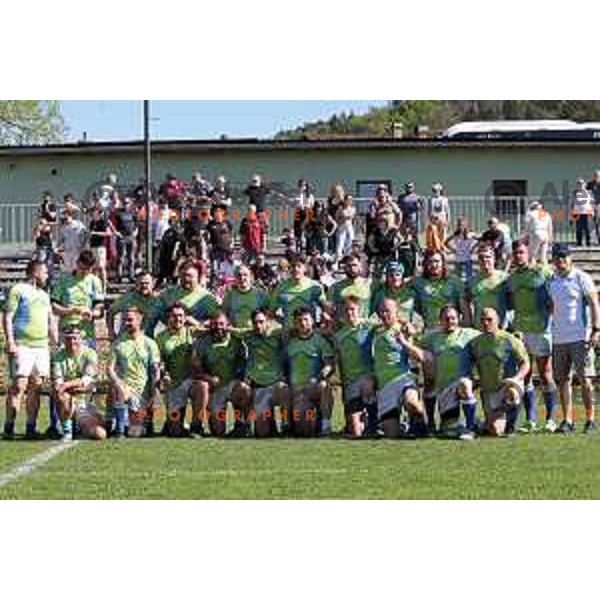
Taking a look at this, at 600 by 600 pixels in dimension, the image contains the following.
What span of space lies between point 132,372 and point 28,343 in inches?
44.0

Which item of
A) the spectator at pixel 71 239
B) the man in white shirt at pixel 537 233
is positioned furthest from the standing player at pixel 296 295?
the man in white shirt at pixel 537 233

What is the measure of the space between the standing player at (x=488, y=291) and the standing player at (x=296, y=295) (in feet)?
4.71

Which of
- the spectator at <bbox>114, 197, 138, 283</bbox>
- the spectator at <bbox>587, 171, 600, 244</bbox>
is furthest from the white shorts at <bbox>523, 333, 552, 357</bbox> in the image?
the spectator at <bbox>587, 171, 600, 244</bbox>

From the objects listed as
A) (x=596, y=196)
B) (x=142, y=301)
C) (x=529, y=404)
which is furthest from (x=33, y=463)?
(x=596, y=196)

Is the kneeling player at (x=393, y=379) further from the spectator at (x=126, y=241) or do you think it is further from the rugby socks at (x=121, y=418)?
the spectator at (x=126, y=241)

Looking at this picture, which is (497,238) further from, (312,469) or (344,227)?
(312,469)

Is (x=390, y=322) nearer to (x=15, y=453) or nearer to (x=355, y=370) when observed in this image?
(x=355, y=370)

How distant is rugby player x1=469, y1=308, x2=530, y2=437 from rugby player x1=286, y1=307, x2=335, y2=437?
138 centimetres

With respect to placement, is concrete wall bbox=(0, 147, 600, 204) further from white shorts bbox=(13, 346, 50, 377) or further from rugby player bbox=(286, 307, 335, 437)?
rugby player bbox=(286, 307, 335, 437)

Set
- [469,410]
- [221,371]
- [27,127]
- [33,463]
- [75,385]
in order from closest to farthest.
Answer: [33,463], [469,410], [75,385], [221,371], [27,127]

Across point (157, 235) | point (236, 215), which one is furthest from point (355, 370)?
point (236, 215)

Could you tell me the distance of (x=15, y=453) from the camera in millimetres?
12266

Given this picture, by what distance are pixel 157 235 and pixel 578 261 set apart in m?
7.46

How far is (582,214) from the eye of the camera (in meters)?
27.4
